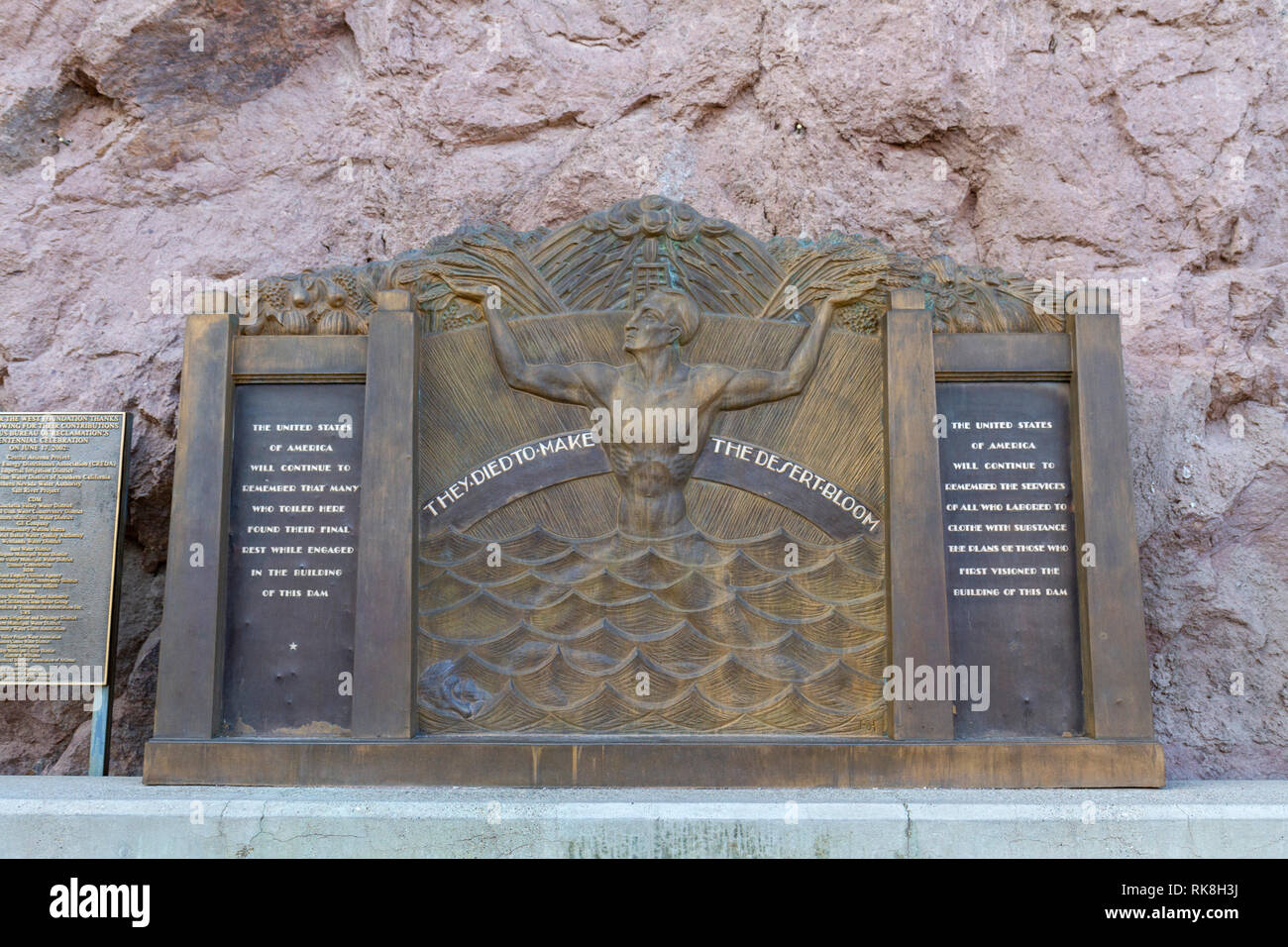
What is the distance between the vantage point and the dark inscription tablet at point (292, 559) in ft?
15.2

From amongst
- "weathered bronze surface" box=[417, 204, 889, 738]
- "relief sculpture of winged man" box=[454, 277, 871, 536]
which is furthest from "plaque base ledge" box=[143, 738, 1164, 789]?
"relief sculpture of winged man" box=[454, 277, 871, 536]

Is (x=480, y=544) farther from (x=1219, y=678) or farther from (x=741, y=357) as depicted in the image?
(x=1219, y=678)

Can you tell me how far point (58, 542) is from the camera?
16.9 feet

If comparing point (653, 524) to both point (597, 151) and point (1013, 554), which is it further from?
point (597, 151)

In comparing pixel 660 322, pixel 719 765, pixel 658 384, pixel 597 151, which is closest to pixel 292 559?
pixel 658 384

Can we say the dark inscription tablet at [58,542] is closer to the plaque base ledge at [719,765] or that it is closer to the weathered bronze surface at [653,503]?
the plaque base ledge at [719,765]

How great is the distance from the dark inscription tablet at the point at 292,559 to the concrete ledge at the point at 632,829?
25.3 inches

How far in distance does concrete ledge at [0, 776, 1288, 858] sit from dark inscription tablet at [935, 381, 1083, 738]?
634mm

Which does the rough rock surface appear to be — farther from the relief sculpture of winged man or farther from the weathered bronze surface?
the relief sculpture of winged man

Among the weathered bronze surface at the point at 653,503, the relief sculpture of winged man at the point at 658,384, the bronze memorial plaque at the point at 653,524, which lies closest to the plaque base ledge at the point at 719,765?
the bronze memorial plaque at the point at 653,524

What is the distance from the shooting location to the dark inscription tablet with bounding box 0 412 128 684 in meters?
5.07

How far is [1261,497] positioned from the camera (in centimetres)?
564

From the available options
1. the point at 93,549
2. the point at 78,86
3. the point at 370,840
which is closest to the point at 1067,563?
the point at 370,840

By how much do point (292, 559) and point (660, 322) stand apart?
1740 mm
